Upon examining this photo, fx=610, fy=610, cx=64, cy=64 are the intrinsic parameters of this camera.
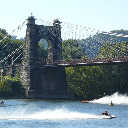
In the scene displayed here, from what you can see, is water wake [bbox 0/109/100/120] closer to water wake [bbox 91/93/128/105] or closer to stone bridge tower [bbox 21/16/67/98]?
water wake [bbox 91/93/128/105]

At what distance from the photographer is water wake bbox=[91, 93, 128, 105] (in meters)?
126

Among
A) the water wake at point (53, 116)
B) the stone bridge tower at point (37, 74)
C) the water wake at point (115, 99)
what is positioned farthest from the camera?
the stone bridge tower at point (37, 74)

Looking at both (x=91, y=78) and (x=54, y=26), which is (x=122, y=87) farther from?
(x=54, y=26)

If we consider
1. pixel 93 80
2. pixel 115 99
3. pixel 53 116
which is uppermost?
pixel 93 80

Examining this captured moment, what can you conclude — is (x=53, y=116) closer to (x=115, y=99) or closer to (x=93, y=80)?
(x=115, y=99)

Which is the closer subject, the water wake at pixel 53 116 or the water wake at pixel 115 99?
the water wake at pixel 53 116

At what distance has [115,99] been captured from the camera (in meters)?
130

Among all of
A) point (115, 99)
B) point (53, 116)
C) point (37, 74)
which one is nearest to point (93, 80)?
point (115, 99)

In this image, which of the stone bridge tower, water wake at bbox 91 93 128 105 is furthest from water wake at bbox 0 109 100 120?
the stone bridge tower

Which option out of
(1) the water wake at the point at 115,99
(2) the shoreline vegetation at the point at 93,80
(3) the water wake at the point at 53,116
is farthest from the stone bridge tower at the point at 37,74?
(3) the water wake at the point at 53,116

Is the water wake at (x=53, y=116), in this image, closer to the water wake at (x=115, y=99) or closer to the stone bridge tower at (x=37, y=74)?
the water wake at (x=115, y=99)

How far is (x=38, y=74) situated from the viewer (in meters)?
146

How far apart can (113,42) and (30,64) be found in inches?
965

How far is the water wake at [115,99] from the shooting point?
12636cm
